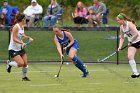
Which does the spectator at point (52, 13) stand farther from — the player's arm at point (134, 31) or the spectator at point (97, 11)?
the player's arm at point (134, 31)

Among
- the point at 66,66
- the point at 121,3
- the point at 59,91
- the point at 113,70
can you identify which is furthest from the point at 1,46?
the point at 121,3

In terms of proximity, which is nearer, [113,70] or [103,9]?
[113,70]

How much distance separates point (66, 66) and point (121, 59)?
277 centimetres

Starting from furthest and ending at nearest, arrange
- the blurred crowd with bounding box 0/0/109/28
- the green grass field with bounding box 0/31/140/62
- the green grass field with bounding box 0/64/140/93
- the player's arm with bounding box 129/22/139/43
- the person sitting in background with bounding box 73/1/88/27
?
the person sitting in background with bounding box 73/1/88/27 < the blurred crowd with bounding box 0/0/109/28 < the green grass field with bounding box 0/31/140/62 < the player's arm with bounding box 129/22/139/43 < the green grass field with bounding box 0/64/140/93

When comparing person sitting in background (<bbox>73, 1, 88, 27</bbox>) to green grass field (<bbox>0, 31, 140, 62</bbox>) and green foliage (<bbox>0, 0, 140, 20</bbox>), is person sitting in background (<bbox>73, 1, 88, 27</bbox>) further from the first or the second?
green foliage (<bbox>0, 0, 140, 20</bbox>)

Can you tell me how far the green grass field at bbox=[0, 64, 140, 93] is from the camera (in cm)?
1497

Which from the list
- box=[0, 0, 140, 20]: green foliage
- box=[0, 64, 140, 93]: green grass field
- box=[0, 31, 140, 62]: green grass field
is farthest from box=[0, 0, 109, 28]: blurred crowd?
box=[0, 0, 140, 20]: green foliage

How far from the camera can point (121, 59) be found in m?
24.5

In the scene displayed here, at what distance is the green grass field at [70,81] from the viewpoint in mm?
14969

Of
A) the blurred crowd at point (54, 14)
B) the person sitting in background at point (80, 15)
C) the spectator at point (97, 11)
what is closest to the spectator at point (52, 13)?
the blurred crowd at point (54, 14)

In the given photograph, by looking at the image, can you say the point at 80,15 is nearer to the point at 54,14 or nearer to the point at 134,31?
the point at 54,14

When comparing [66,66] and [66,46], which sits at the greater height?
[66,46]

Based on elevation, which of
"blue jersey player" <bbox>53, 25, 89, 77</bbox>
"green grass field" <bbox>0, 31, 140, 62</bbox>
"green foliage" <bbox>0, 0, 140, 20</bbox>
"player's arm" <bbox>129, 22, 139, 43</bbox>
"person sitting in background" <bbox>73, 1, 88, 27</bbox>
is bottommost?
"green foliage" <bbox>0, 0, 140, 20</bbox>

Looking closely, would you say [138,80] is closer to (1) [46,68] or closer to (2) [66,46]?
(2) [66,46]
